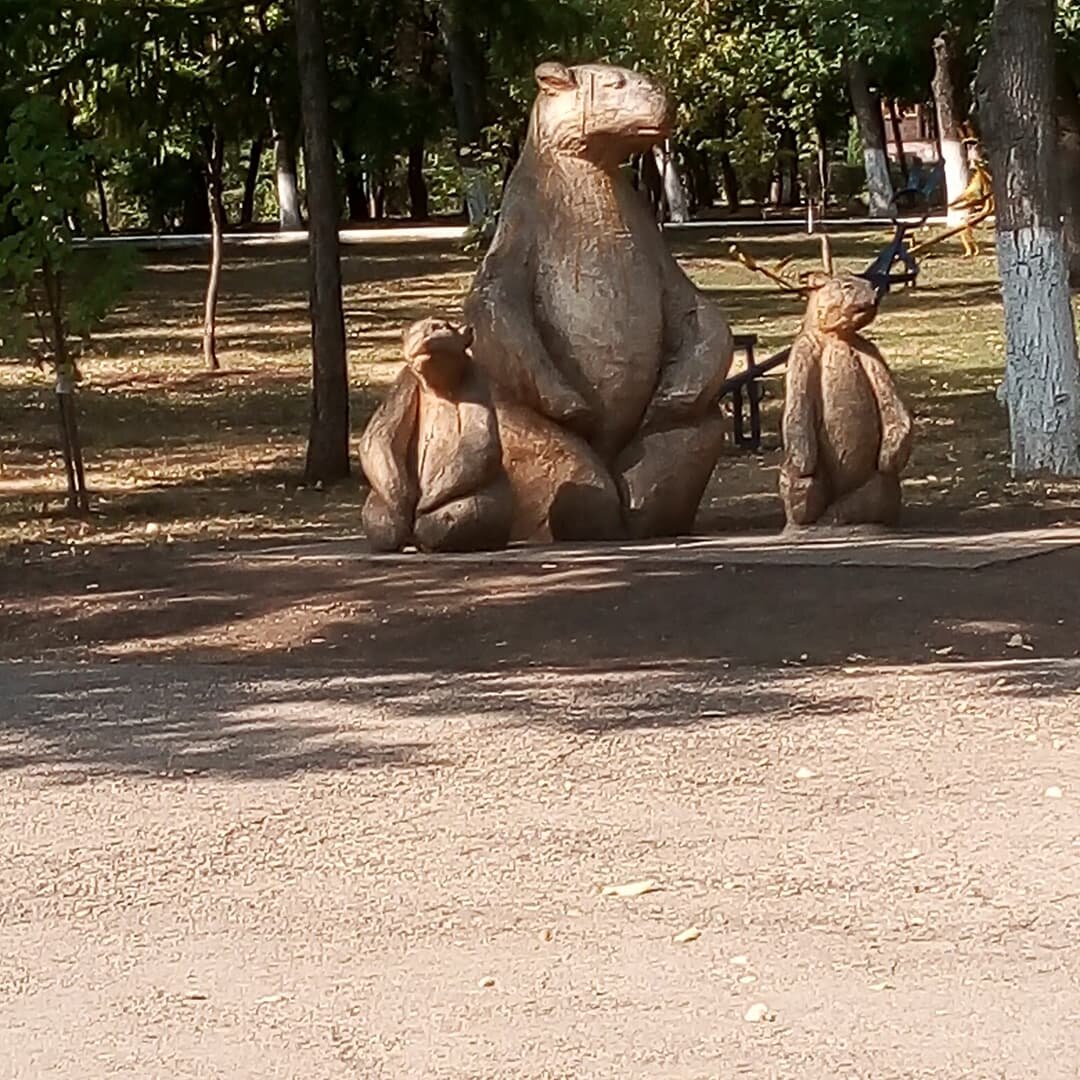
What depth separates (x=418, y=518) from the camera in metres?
11.7

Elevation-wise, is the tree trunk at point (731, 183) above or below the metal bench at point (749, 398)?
above

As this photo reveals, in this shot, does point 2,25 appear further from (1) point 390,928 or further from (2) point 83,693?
(1) point 390,928

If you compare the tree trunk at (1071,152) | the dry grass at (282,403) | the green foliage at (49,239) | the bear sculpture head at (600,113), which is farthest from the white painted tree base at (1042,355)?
the tree trunk at (1071,152)

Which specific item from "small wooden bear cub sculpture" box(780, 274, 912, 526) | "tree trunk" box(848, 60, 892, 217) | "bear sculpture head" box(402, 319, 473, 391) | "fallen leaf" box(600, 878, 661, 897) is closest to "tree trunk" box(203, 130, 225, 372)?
"bear sculpture head" box(402, 319, 473, 391)

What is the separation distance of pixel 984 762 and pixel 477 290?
484cm

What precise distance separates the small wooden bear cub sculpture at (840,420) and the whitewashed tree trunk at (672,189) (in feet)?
152

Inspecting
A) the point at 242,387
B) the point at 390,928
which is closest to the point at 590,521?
the point at 390,928

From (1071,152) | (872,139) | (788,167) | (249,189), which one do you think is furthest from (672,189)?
(1071,152)

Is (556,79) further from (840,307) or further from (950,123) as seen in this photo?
(950,123)

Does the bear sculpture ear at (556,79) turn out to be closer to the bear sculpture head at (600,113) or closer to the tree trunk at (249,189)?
the bear sculpture head at (600,113)

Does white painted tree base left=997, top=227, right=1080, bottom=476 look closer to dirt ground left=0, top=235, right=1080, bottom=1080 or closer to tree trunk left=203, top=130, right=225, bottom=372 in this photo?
dirt ground left=0, top=235, right=1080, bottom=1080

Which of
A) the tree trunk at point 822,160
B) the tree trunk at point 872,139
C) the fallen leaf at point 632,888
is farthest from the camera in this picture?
the tree trunk at point 822,160

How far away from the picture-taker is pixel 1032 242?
1584cm

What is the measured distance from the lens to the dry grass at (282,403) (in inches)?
625
